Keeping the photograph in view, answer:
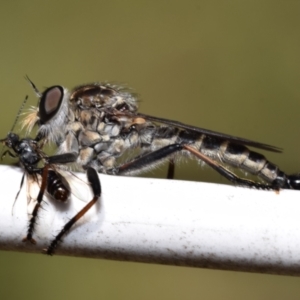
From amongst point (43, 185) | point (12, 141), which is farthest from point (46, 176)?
point (12, 141)

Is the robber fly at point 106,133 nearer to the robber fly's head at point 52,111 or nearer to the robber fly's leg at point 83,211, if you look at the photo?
the robber fly's head at point 52,111

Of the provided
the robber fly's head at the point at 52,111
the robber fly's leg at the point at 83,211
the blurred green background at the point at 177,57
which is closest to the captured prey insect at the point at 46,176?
the robber fly's leg at the point at 83,211

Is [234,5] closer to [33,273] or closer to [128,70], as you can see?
[128,70]

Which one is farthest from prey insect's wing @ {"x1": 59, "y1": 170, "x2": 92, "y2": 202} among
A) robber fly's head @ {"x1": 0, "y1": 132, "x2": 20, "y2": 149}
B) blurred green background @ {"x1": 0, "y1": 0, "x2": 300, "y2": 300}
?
blurred green background @ {"x1": 0, "y1": 0, "x2": 300, "y2": 300}

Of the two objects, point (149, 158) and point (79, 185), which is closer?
point (79, 185)

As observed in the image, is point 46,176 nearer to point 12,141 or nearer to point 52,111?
point 12,141
